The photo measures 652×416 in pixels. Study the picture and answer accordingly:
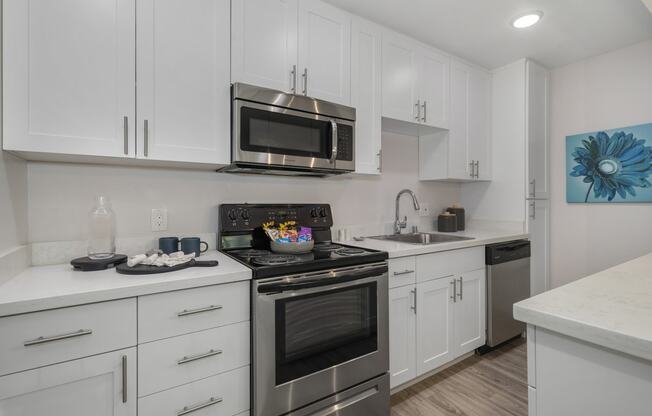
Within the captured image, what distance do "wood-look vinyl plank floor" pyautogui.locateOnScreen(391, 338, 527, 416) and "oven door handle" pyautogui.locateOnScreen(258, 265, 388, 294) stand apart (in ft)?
2.85

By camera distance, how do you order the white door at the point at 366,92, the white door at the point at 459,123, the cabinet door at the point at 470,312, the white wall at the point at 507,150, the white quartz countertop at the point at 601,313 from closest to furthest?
the white quartz countertop at the point at 601,313 < the white door at the point at 366,92 < the cabinet door at the point at 470,312 < the white door at the point at 459,123 < the white wall at the point at 507,150

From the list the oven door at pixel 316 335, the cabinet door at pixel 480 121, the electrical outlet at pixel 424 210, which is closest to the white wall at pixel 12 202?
the oven door at pixel 316 335

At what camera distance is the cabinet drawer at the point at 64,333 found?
972mm

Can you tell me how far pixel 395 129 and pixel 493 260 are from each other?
1.30 meters

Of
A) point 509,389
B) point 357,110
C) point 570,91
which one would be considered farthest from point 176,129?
point 570,91

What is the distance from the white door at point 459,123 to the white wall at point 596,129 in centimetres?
98

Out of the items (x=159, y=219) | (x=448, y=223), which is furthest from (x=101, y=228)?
(x=448, y=223)

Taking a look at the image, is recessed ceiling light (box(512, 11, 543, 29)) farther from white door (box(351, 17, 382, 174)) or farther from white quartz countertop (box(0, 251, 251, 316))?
white quartz countertop (box(0, 251, 251, 316))

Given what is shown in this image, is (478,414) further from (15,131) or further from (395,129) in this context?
(15,131)

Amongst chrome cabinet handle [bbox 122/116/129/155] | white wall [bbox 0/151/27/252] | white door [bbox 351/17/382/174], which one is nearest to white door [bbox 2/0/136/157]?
chrome cabinet handle [bbox 122/116/129/155]

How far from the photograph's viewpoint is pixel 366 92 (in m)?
2.18

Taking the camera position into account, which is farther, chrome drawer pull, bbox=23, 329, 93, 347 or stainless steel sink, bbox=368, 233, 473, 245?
stainless steel sink, bbox=368, 233, 473, 245

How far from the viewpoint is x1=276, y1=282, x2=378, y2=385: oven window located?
1435 mm

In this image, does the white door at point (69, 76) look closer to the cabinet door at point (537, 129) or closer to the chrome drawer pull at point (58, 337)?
the chrome drawer pull at point (58, 337)
